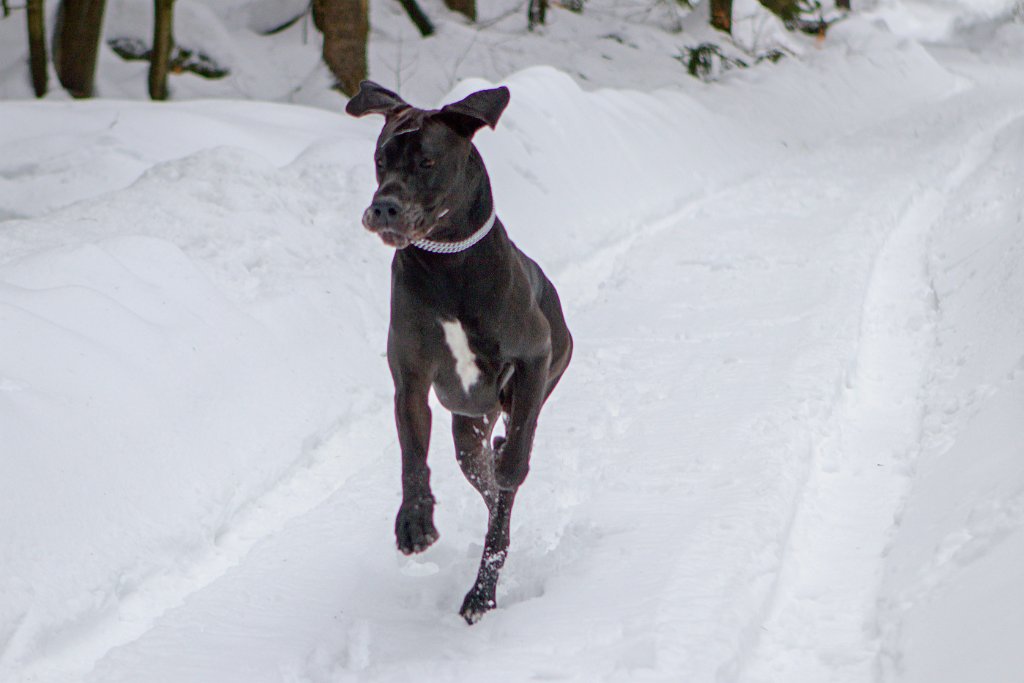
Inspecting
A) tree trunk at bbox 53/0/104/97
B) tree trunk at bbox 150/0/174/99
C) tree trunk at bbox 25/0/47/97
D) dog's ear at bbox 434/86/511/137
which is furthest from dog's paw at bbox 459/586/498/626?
tree trunk at bbox 53/0/104/97

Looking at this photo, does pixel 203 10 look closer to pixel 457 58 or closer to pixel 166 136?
pixel 457 58

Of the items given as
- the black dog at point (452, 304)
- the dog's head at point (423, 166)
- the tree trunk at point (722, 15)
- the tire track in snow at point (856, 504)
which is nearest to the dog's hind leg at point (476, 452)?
the black dog at point (452, 304)

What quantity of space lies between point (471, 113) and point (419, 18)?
1548cm

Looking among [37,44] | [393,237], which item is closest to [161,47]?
[37,44]

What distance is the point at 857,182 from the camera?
11453 millimetres

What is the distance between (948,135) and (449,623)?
12.9m

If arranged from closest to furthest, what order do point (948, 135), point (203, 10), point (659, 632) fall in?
point (659, 632) → point (948, 135) → point (203, 10)

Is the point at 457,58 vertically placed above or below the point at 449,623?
below

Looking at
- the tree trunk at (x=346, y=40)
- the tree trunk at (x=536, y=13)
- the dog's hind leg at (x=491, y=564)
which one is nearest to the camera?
the dog's hind leg at (x=491, y=564)

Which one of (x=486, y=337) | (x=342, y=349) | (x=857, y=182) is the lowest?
(x=857, y=182)

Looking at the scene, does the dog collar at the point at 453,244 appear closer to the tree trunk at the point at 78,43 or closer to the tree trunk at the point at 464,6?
the tree trunk at the point at 78,43

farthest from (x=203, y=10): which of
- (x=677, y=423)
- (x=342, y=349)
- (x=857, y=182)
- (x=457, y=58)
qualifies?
(x=677, y=423)

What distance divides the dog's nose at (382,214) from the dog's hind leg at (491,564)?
1.14 meters

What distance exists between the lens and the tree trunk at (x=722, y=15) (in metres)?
22.5
